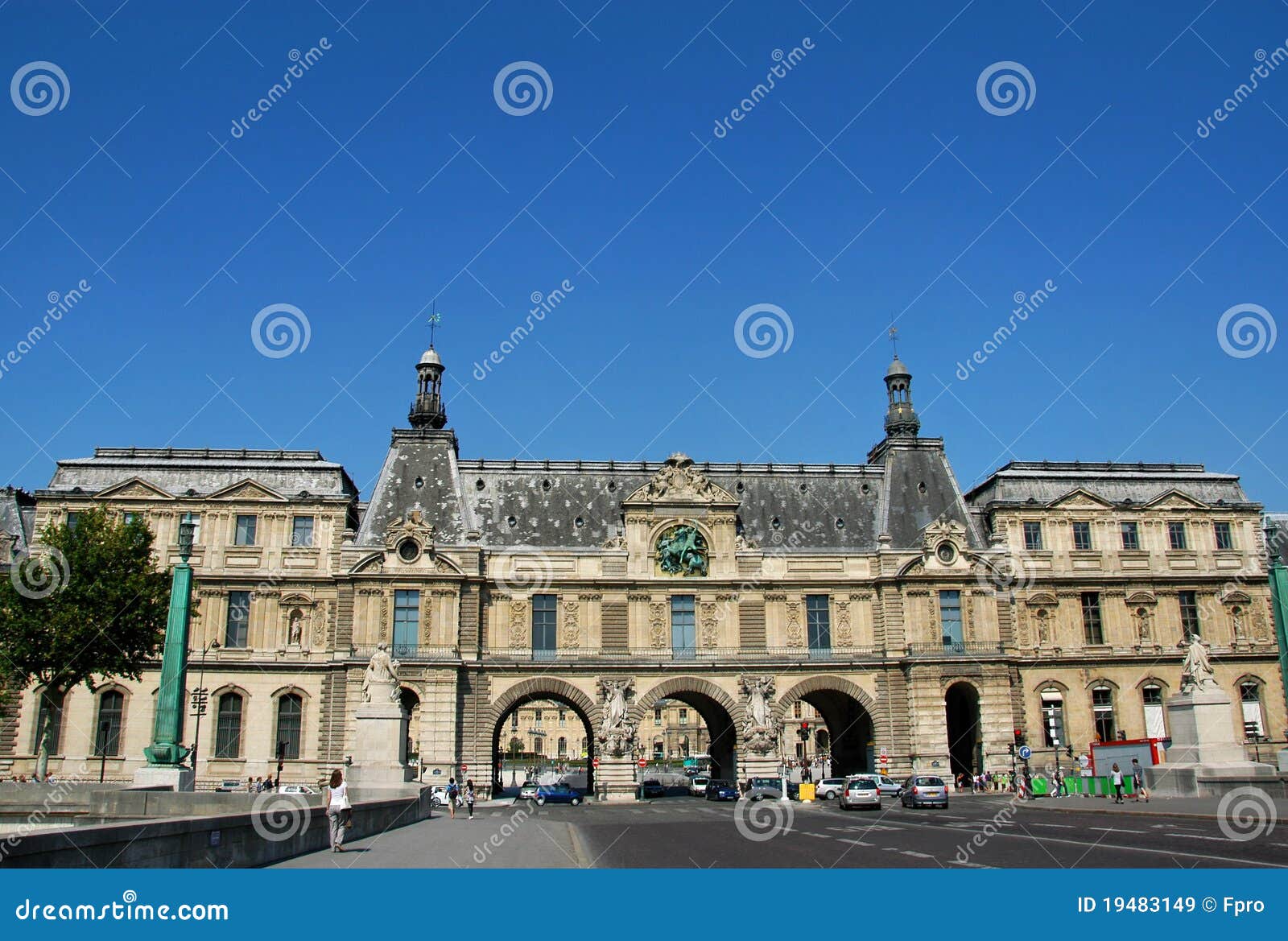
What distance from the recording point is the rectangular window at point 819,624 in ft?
188

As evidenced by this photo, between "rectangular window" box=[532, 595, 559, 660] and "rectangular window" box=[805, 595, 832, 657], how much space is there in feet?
43.5

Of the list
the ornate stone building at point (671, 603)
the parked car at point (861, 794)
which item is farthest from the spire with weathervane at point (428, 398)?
the parked car at point (861, 794)

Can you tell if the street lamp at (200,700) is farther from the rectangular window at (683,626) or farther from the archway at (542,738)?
the archway at (542,738)

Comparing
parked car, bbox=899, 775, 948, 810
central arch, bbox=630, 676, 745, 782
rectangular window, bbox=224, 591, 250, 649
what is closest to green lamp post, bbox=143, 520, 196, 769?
rectangular window, bbox=224, 591, 250, 649

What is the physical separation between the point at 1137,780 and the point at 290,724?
3878 centimetres

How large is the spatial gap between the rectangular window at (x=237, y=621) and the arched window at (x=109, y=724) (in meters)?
5.57

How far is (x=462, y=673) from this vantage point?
5419 centimetres

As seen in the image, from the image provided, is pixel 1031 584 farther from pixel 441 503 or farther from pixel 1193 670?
pixel 441 503

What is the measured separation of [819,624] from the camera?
57656 millimetres

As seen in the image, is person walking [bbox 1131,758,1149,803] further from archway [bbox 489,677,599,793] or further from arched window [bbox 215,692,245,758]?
archway [bbox 489,677,599,793]

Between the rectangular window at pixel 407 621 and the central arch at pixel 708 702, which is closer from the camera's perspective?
the rectangular window at pixel 407 621

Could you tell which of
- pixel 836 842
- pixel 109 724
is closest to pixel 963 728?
pixel 836 842

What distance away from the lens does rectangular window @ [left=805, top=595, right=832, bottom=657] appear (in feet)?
188

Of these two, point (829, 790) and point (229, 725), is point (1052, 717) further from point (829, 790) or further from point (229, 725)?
point (229, 725)
